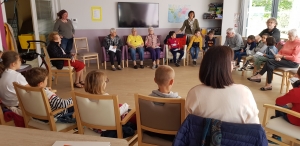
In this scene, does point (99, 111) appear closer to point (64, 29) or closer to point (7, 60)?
point (7, 60)

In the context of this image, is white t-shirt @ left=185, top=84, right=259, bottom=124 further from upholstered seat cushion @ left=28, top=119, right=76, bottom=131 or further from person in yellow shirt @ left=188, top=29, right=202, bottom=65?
person in yellow shirt @ left=188, top=29, right=202, bottom=65

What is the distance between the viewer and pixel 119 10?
6754mm

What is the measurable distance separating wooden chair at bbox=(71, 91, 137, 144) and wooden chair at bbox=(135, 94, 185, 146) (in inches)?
6.2

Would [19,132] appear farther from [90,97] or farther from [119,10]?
[119,10]

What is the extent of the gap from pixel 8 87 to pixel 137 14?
486cm

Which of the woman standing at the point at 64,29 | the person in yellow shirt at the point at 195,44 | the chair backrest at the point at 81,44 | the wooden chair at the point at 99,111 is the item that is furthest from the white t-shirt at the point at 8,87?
the person in yellow shirt at the point at 195,44

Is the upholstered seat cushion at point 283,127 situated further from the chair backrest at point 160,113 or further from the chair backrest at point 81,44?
the chair backrest at point 81,44

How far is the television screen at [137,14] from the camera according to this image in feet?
22.3

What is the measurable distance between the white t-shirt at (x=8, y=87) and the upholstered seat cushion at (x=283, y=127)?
2.46 m

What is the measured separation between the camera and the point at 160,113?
1829 mm

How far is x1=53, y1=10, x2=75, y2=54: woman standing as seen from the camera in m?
5.80

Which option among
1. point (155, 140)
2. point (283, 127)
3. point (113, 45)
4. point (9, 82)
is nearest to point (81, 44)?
point (113, 45)

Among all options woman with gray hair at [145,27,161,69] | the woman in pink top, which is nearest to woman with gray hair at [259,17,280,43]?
the woman in pink top

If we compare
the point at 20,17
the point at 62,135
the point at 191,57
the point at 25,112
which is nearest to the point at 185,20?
the point at 191,57
